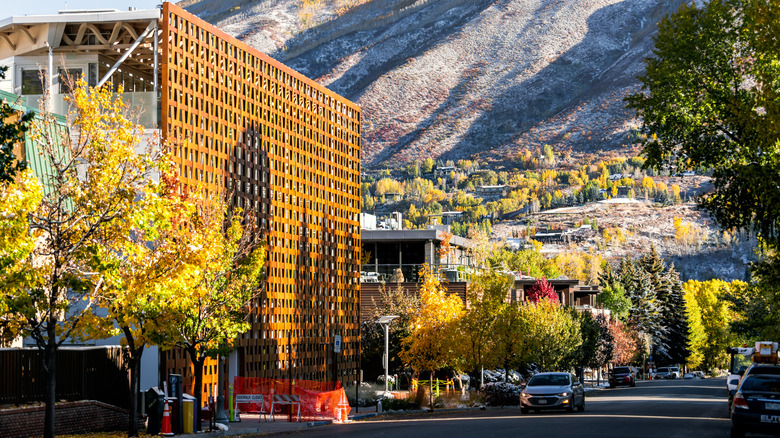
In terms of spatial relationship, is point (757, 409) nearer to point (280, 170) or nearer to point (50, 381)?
point (50, 381)

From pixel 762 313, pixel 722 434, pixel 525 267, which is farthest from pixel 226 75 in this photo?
pixel 525 267

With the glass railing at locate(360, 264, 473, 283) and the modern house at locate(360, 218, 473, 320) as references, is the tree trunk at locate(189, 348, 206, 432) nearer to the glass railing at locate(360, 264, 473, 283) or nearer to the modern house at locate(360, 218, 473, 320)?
the modern house at locate(360, 218, 473, 320)

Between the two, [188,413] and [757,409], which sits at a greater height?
[757,409]

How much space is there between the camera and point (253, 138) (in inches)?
2051

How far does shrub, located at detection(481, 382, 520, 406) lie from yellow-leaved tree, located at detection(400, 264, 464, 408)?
2.60 metres

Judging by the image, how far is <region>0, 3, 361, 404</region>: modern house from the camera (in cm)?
4412

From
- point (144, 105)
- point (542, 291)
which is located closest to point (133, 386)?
point (144, 105)

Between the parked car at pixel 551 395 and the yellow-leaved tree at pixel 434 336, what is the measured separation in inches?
428

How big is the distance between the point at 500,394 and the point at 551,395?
1371 centimetres

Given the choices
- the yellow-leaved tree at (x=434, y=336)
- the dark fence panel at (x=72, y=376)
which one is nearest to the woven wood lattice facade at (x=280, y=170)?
the yellow-leaved tree at (x=434, y=336)

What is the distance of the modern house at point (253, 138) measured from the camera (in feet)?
145

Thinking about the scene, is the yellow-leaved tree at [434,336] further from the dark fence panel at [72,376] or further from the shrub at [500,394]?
the dark fence panel at [72,376]

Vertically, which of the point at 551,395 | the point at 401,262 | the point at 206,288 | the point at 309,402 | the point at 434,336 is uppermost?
the point at 401,262

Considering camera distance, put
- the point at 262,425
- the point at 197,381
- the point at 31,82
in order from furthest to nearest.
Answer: the point at 31,82, the point at 262,425, the point at 197,381
